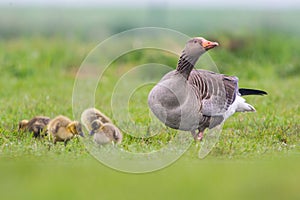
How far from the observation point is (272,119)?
7762 mm

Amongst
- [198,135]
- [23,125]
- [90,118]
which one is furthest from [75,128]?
[198,135]

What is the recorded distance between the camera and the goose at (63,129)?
22.4ft

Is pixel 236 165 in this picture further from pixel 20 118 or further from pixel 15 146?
pixel 20 118

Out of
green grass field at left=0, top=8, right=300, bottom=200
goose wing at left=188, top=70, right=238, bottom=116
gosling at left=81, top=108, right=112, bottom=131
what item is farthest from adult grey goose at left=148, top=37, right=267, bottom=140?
gosling at left=81, top=108, right=112, bottom=131

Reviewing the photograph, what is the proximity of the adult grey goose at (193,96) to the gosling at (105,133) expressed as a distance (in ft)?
1.80

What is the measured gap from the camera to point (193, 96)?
6426 mm

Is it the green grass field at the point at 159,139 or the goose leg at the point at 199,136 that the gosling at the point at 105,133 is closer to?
the green grass field at the point at 159,139

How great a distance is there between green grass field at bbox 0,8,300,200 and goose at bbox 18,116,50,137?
0.27 ft

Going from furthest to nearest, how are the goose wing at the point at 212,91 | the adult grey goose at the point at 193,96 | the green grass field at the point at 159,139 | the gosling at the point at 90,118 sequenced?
the gosling at the point at 90,118
the goose wing at the point at 212,91
the adult grey goose at the point at 193,96
the green grass field at the point at 159,139

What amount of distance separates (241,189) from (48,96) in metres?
4.87

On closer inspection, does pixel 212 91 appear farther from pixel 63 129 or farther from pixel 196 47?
pixel 63 129

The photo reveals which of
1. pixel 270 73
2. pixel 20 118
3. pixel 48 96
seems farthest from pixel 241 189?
pixel 270 73

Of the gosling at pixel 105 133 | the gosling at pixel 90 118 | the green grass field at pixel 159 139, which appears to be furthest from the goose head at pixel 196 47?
the gosling at pixel 90 118

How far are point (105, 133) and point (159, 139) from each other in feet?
1.59
